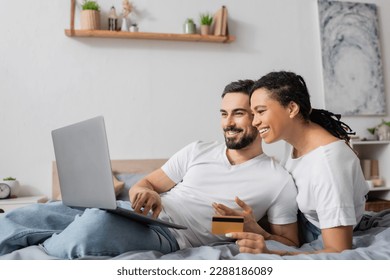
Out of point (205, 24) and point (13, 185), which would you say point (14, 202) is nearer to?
point (13, 185)

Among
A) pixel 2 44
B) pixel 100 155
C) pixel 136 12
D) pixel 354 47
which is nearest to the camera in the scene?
pixel 100 155

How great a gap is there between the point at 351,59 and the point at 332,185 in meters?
2.49

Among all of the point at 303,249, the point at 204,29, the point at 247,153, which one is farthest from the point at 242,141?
the point at 204,29

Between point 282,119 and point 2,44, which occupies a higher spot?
point 2,44

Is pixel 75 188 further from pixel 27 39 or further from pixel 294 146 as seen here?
pixel 27 39

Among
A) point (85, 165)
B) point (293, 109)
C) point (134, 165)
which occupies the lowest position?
point (134, 165)

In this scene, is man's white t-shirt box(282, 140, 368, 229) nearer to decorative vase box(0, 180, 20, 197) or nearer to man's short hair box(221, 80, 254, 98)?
man's short hair box(221, 80, 254, 98)

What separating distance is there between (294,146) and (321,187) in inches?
8.5

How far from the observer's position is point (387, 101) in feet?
11.3

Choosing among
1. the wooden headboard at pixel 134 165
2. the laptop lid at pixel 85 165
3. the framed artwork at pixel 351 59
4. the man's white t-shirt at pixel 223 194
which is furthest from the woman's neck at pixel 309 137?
the framed artwork at pixel 351 59

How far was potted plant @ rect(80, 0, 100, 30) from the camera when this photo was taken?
2.77m

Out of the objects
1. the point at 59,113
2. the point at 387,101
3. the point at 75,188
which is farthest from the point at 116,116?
the point at 387,101

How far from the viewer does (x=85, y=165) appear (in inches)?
44.3

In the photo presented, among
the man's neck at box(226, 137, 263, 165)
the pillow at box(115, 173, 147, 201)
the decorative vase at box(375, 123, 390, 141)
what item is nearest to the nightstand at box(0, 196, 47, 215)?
the pillow at box(115, 173, 147, 201)
